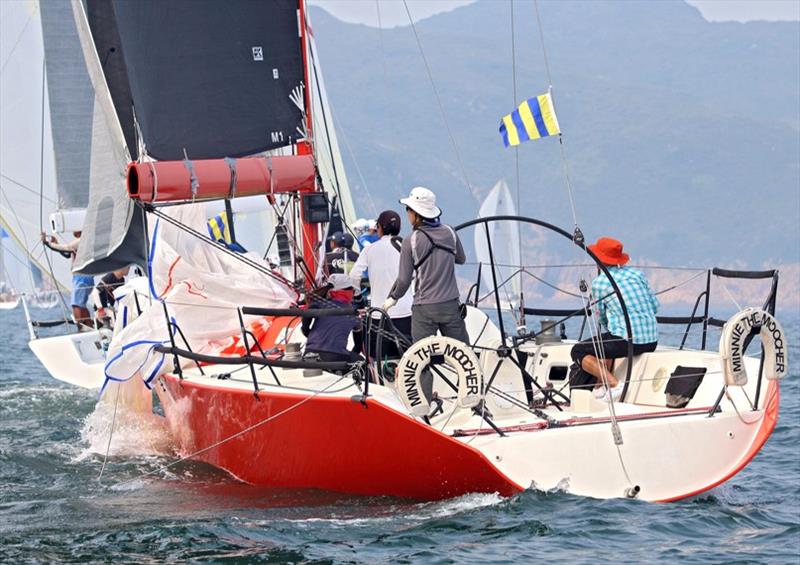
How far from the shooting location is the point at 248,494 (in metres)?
8.20

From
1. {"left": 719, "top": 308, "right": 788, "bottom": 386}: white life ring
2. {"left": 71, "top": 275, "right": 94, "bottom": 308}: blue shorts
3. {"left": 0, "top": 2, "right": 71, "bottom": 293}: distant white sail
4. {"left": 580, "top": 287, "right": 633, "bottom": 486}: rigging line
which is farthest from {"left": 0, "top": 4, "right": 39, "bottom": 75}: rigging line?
{"left": 719, "top": 308, "right": 788, "bottom": 386}: white life ring

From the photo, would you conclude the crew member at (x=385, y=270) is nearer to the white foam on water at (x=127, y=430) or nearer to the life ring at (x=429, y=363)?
the life ring at (x=429, y=363)

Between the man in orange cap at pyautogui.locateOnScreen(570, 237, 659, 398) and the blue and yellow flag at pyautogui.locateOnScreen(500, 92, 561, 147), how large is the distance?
3.91 metres

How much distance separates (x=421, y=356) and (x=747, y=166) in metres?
191

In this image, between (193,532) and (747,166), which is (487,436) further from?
(747,166)

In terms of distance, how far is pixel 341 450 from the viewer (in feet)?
24.8

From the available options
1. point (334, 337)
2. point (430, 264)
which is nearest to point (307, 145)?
point (334, 337)

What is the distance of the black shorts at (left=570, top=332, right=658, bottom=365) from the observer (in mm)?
8531

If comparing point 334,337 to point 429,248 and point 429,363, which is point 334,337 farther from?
point 429,363

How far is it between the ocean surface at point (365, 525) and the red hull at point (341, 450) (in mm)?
91

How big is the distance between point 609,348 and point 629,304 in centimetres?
30

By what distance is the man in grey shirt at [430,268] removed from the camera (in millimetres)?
7863

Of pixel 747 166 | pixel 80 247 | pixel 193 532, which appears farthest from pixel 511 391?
pixel 747 166

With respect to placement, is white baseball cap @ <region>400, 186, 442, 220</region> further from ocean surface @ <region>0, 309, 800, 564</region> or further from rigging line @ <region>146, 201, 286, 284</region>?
rigging line @ <region>146, 201, 286, 284</region>
